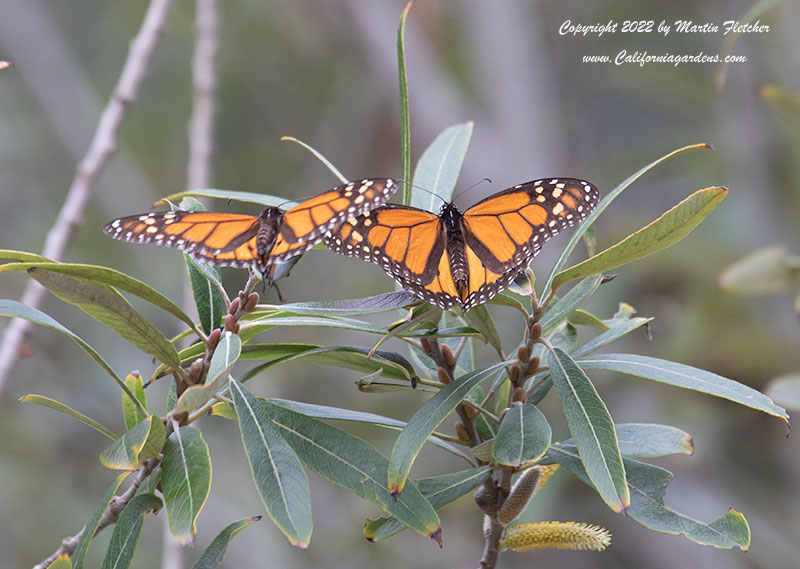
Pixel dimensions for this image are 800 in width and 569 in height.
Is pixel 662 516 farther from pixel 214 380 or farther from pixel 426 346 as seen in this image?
pixel 214 380

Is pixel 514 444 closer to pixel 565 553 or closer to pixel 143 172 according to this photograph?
pixel 565 553

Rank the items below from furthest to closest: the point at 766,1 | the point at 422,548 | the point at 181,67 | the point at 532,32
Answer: the point at 181,67 → the point at 532,32 → the point at 422,548 → the point at 766,1

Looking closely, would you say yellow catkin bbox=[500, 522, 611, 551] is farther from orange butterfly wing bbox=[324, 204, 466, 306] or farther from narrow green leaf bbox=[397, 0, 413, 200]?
narrow green leaf bbox=[397, 0, 413, 200]

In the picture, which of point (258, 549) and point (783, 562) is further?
point (258, 549)

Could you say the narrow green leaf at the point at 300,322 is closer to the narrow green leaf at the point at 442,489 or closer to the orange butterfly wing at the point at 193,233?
the orange butterfly wing at the point at 193,233

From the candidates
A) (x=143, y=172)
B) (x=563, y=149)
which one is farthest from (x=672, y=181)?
(x=143, y=172)

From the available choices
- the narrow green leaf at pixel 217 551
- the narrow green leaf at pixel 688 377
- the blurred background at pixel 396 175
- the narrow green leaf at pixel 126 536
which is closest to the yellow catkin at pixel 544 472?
the narrow green leaf at pixel 688 377

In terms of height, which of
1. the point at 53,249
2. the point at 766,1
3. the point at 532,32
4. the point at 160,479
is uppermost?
the point at 532,32
